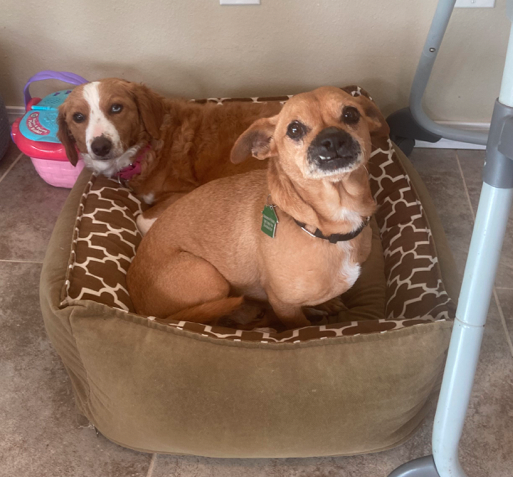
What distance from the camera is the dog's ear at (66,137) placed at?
7.09 ft

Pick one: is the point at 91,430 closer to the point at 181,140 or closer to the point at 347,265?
the point at 347,265

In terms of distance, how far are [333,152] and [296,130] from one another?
16 centimetres

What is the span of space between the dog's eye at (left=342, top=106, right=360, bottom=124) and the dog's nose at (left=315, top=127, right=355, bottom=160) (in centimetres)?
12

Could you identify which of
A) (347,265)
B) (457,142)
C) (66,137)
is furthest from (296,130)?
(457,142)

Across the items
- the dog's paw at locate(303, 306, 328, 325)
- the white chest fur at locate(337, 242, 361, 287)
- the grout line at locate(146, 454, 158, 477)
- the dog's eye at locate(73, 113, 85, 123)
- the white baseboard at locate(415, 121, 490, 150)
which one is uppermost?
the dog's eye at locate(73, 113, 85, 123)

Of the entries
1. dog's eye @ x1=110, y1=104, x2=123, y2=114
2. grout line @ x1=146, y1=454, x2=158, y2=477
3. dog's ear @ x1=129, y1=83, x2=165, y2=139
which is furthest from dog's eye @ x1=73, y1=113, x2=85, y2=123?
grout line @ x1=146, y1=454, x2=158, y2=477

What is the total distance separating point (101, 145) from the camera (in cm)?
205

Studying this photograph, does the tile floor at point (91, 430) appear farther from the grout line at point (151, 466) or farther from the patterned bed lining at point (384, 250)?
the patterned bed lining at point (384, 250)

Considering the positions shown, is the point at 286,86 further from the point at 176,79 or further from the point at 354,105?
the point at 354,105

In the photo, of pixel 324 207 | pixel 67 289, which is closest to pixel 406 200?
pixel 324 207

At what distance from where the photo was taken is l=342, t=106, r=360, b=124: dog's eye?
4.69ft

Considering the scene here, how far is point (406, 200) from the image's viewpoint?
80.1 inches

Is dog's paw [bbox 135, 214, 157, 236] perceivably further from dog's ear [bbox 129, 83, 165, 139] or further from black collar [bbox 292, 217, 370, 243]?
black collar [bbox 292, 217, 370, 243]

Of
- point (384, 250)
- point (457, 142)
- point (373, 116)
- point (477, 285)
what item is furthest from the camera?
point (457, 142)
